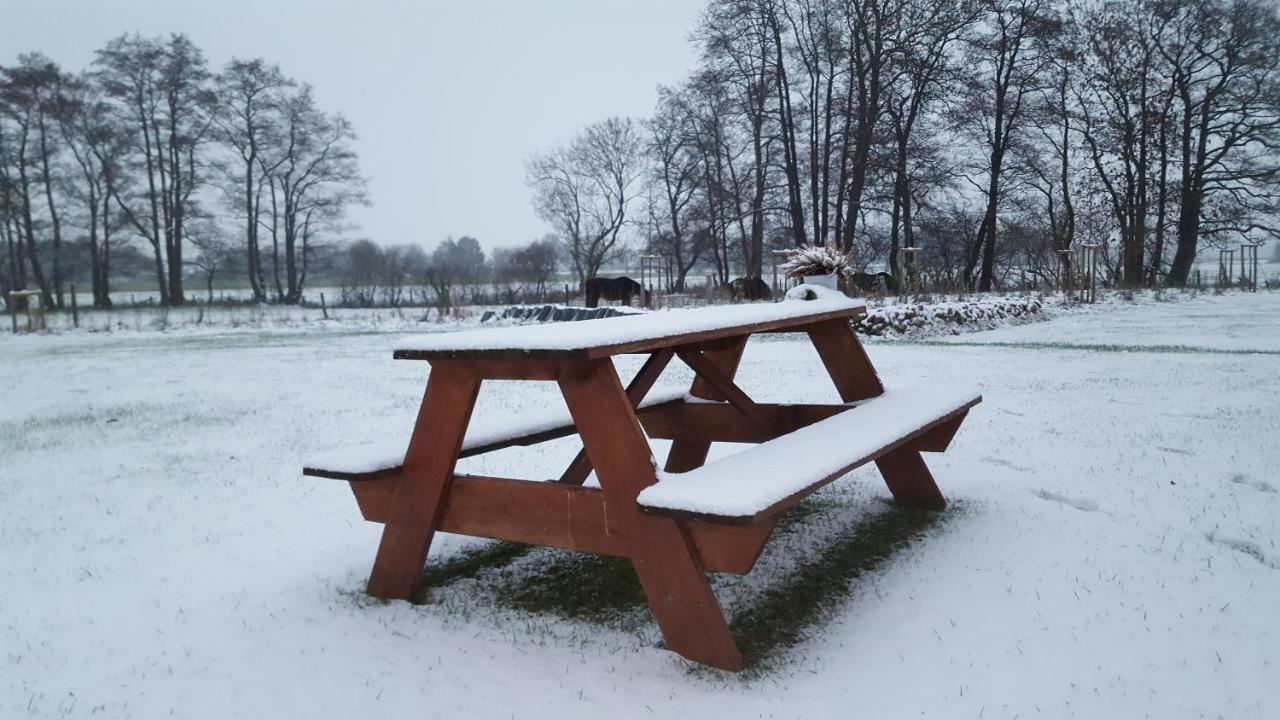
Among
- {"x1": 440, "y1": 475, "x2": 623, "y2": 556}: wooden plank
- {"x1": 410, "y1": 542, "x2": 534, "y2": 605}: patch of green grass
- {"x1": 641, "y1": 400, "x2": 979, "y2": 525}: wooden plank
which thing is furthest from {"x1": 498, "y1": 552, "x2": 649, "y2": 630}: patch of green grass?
{"x1": 641, "y1": 400, "x2": 979, "y2": 525}: wooden plank

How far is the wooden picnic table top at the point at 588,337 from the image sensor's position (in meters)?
2.08

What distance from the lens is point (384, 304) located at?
31156 mm

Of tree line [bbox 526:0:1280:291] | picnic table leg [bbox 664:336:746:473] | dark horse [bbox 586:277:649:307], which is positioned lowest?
picnic table leg [bbox 664:336:746:473]

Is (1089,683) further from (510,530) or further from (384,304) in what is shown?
(384,304)

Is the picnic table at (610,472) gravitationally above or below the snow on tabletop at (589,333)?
below

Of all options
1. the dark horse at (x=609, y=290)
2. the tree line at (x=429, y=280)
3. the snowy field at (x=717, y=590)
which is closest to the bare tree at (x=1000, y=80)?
the dark horse at (x=609, y=290)

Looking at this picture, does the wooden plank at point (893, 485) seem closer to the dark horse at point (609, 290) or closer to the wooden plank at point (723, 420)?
the wooden plank at point (723, 420)

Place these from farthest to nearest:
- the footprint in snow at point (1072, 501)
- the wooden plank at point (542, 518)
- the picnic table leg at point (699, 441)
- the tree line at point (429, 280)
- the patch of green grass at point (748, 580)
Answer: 1. the tree line at point (429, 280)
2. the picnic table leg at point (699, 441)
3. the footprint in snow at point (1072, 501)
4. the patch of green grass at point (748, 580)
5. the wooden plank at point (542, 518)

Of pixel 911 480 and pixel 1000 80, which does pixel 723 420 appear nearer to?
pixel 911 480

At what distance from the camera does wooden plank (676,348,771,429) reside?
10.8 feet

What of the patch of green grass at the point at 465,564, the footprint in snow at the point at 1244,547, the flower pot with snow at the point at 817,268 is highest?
the flower pot with snow at the point at 817,268

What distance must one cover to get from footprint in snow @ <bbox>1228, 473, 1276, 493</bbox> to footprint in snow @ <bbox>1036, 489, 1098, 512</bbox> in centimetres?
79

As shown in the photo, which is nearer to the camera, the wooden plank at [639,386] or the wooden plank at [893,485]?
the wooden plank at [893,485]

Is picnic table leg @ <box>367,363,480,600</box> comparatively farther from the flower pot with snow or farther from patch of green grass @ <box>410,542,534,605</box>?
the flower pot with snow
